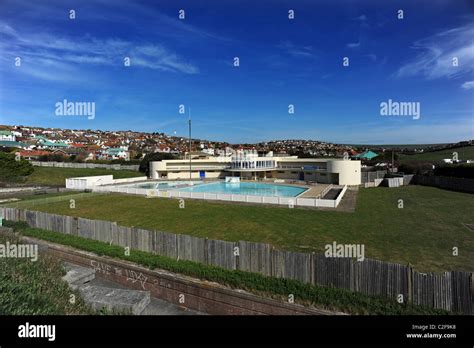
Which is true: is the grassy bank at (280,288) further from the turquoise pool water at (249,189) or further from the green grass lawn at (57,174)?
the green grass lawn at (57,174)

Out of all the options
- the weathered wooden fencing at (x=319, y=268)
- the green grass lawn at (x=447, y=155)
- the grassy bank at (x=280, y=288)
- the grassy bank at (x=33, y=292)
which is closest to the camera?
the grassy bank at (x=33, y=292)

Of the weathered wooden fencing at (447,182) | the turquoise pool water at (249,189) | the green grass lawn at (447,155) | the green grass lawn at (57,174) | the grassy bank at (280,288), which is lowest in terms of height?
the grassy bank at (280,288)

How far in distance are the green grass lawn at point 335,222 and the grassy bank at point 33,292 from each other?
21.2ft

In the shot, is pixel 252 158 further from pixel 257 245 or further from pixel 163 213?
pixel 257 245

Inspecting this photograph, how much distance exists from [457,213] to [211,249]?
1566 cm

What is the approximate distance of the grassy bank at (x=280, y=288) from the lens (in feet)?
21.1

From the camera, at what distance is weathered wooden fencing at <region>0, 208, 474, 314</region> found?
611 cm

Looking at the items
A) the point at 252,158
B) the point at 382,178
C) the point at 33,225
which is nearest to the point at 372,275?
the point at 33,225

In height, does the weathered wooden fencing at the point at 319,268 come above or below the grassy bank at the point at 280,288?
above

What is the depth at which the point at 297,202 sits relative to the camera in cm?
1919

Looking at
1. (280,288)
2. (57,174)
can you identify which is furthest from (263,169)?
(280,288)

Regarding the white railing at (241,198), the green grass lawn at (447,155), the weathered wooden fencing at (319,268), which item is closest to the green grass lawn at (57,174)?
the white railing at (241,198)

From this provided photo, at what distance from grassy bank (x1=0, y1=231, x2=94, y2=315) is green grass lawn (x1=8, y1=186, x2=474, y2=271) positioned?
6468 mm

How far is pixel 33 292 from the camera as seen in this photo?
19.1ft
